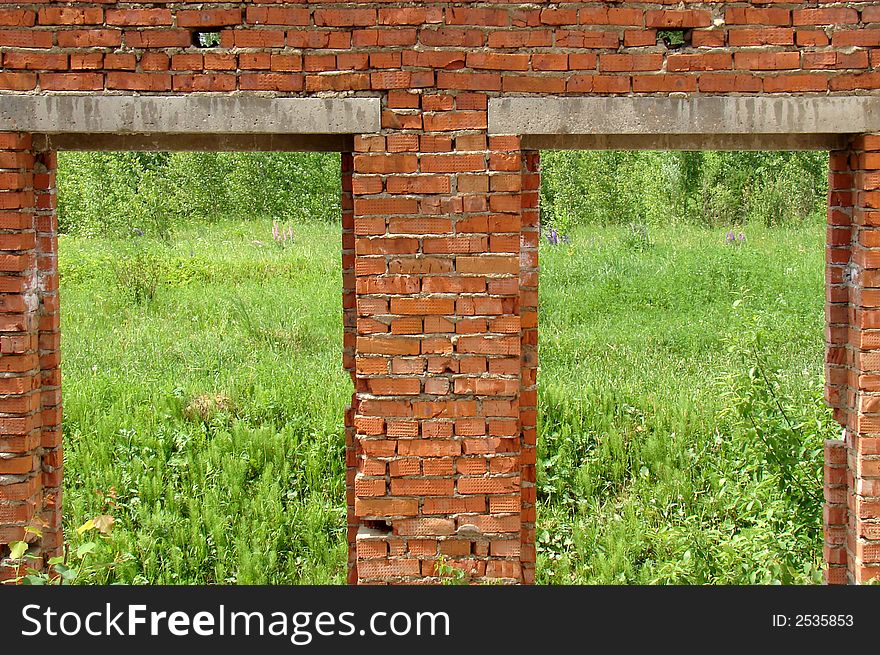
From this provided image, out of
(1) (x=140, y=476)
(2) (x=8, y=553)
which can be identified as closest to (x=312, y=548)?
(1) (x=140, y=476)

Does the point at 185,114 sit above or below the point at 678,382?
above

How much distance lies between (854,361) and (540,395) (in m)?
3.80

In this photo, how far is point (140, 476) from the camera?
286 inches

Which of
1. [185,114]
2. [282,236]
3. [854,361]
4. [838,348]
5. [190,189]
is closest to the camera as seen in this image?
[185,114]

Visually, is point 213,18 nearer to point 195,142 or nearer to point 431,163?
point 195,142

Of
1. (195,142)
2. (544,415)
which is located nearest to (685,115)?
(195,142)

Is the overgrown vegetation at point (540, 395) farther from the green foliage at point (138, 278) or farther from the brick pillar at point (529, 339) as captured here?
the brick pillar at point (529, 339)

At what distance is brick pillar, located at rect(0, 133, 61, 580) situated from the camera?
422 centimetres

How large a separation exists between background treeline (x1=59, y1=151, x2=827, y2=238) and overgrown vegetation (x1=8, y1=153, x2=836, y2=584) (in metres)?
0.11

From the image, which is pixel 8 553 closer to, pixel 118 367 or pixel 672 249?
pixel 118 367

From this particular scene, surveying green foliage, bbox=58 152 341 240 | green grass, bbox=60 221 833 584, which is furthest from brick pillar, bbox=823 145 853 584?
green foliage, bbox=58 152 341 240

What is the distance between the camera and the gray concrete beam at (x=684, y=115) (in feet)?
13.6

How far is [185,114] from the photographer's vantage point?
4113 millimetres

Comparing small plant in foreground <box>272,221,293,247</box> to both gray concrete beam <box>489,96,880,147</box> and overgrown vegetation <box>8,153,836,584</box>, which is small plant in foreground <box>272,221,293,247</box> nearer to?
overgrown vegetation <box>8,153,836,584</box>
